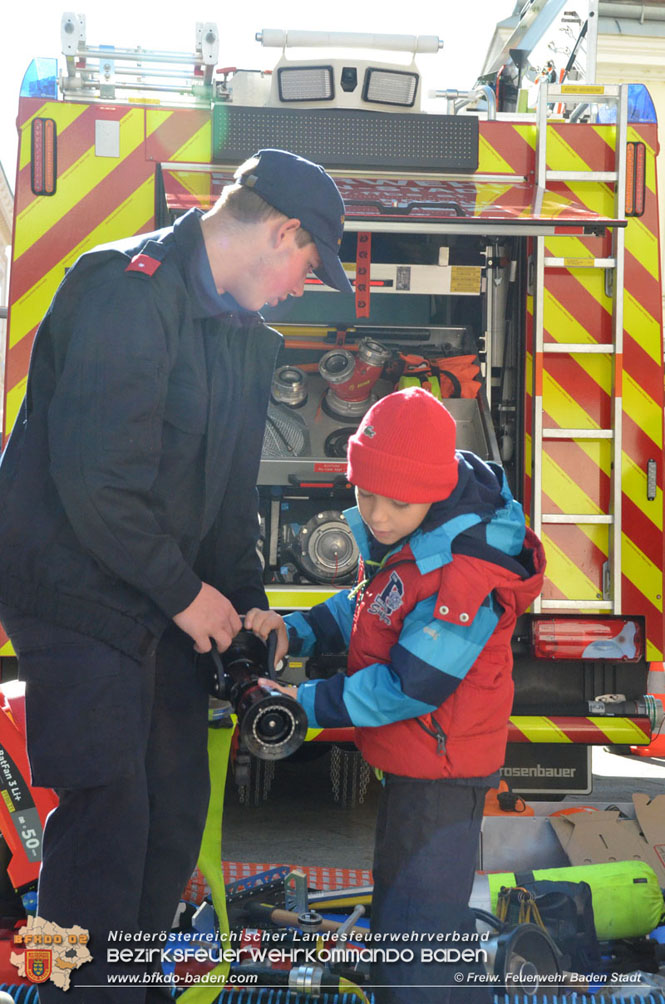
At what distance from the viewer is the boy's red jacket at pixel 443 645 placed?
230 cm

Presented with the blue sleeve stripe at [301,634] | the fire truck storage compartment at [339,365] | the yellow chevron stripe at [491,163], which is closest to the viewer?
the blue sleeve stripe at [301,634]

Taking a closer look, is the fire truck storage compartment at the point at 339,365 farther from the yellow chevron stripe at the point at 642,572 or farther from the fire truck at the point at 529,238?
the yellow chevron stripe at the point at 642,572

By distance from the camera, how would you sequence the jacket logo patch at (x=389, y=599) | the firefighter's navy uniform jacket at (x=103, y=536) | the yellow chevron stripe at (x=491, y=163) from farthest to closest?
the yellow chevron stripe at (x=491, y=163), the jacket logo patch at (x=389, y=599), the firefighter's navy uniform jacket at (x=103, y=536)

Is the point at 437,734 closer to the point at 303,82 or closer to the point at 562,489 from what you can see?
the point at 562,489

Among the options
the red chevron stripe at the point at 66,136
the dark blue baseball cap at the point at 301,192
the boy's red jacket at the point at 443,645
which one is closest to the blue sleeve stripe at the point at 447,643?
the boy's red jacket at the point at 443,645

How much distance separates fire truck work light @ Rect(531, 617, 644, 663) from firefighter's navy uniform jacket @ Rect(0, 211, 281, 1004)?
7.87 feet

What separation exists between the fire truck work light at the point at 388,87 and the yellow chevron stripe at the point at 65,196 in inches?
42.3

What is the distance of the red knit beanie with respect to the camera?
7.77 ft

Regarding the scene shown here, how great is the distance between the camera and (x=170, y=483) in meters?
2.19

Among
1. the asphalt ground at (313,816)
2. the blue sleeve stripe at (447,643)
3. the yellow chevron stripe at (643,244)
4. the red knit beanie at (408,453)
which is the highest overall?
the yellow chevron stripe at (643,244)

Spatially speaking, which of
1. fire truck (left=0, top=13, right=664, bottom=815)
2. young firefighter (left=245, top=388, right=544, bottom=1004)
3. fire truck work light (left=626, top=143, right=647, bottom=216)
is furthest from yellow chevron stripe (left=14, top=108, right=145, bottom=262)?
young firefighter (left=245, top=388, right=544, bottom=1004)

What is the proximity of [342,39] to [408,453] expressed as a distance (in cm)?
314

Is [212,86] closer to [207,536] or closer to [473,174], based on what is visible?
[473,174]

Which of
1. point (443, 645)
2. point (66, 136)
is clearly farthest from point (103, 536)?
point (66, 136)
